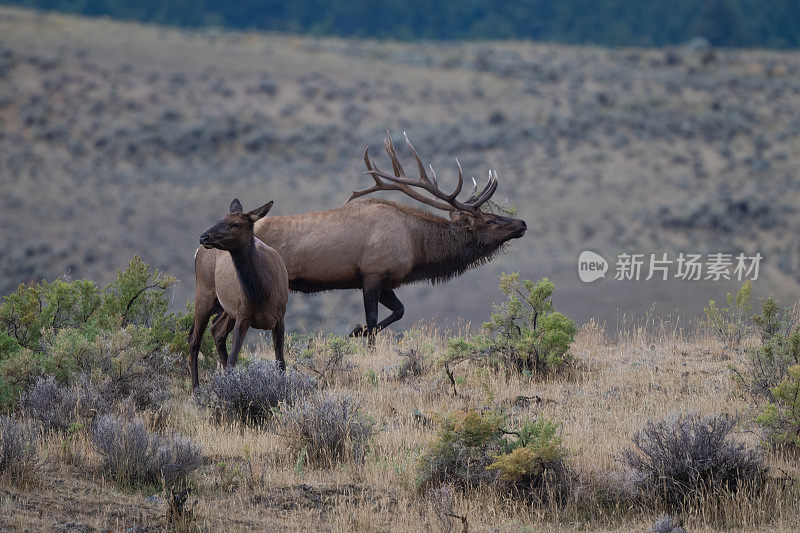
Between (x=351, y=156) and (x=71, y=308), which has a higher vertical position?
(x=351, y=156)

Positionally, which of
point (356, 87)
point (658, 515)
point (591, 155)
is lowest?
point (658, 515)

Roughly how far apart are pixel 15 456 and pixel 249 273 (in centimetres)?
326

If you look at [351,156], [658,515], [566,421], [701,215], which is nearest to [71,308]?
[566,421]

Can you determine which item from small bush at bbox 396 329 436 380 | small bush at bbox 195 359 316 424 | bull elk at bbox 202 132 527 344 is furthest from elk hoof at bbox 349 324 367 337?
small bush at bbox 195 359 316 424

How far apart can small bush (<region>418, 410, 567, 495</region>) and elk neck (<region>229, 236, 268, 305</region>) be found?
124 inches

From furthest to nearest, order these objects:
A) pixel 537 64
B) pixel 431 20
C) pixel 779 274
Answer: pixel 431 20, pixel 537 64, pixel 779 274

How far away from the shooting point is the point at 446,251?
13.3m

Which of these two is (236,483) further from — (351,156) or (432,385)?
(351,156)

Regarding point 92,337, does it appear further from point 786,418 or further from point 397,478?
point 786,418

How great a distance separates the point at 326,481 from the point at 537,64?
177 feet

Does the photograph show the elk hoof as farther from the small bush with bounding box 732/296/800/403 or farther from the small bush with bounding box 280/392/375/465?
the small bush with bounding box 732/296/800/403

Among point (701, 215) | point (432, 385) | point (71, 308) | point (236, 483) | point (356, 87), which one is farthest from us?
point (356, 87)

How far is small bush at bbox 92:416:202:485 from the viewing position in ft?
22.8

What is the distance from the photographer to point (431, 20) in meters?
101
